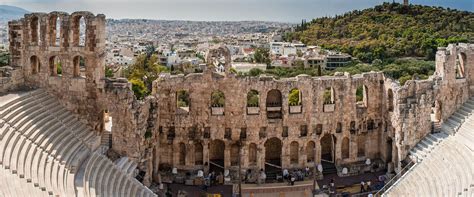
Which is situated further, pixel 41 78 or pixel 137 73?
pixel 137 73

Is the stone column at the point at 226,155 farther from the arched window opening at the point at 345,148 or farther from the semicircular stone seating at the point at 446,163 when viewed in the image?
the semicircular stone seating at the point at 446,163

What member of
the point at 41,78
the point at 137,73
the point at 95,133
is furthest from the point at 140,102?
the point at 137,73

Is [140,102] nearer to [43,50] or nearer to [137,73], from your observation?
[43,50]

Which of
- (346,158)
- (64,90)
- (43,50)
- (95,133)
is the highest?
(43,50)

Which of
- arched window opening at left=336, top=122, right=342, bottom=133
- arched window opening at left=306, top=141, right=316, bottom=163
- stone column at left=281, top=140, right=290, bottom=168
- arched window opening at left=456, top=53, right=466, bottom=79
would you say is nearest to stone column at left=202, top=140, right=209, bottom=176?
stone column at left=281, top=140, right=290, bottom=168

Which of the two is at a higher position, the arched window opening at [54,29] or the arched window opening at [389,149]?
the arched window opening at [54,29]

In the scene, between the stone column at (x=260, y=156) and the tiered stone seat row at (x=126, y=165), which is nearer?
the tiered stone seat row at (x=126, y=165)

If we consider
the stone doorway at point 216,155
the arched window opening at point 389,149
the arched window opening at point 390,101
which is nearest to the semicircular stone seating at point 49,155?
the stone doorway at point 216,155

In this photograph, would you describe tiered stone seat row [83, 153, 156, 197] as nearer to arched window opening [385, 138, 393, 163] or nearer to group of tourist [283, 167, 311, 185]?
group of tourist [283, 167, 311, 185]
